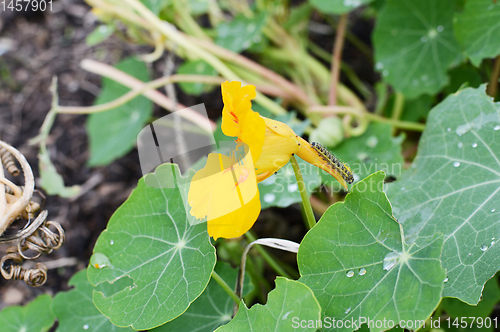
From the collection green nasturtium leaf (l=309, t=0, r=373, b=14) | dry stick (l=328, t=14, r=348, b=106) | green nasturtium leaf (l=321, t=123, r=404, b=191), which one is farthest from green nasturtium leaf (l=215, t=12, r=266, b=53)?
green nasturtium leaf (l=321, t=123, r=404, b=191)

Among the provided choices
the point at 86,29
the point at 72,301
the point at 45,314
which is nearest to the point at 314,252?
the point at 72,301

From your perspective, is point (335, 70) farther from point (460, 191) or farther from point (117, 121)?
point (117, 121)

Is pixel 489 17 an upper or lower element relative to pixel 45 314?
upper

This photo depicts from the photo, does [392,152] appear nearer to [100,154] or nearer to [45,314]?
[45,314]

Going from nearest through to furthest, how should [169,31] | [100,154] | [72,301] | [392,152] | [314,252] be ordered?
1. [314,252]
2. [72,301]
3. [392,152]
4. [169,31]
5. [100,154]

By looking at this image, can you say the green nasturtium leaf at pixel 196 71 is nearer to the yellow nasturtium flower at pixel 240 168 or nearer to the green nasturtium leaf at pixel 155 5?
the green nasturtium leaf at pixel 155 5

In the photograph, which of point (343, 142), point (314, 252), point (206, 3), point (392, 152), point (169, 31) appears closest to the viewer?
point (314, 252)

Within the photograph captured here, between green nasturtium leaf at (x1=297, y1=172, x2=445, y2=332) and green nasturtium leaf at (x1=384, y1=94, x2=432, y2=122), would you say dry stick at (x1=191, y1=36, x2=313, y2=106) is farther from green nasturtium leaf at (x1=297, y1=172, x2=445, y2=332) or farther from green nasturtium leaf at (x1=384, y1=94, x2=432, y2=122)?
green nasturtium leaf at (x1=297, y1=172, x2=445, y2=332)
